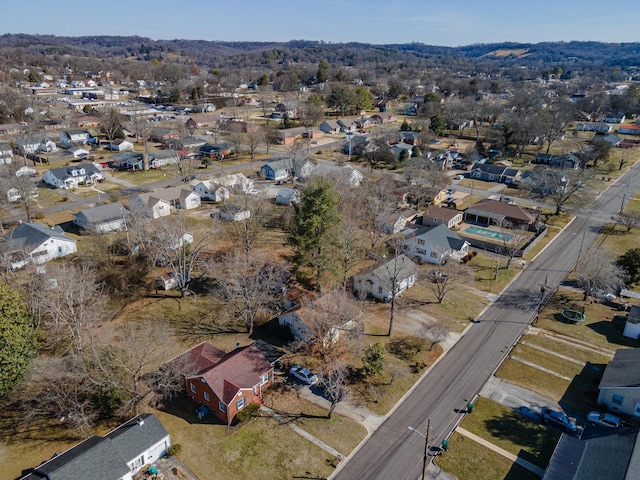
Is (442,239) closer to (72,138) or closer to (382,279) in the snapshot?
(382,279)

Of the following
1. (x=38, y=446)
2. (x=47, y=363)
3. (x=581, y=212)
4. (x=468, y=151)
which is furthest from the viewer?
(x=468, y=151)

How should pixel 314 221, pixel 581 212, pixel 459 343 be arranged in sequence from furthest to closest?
pixel 581 212 → pixel 314 221 → pixel 459 343

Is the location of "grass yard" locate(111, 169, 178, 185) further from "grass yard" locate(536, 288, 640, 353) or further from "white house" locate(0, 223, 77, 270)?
"grass yard" locate(536, 288, 640, 353)

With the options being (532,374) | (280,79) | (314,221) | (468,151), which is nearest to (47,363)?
(314,221)

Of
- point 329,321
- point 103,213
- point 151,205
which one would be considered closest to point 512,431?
point 329,321

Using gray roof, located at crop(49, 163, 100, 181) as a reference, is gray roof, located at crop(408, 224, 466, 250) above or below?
below

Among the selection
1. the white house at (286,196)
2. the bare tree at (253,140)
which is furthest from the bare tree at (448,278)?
the bare tree at (253,140)

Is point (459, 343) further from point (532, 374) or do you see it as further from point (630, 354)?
point (630, 354)

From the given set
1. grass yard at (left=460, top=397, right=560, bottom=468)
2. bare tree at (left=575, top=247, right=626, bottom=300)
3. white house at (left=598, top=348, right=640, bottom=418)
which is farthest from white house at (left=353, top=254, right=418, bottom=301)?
white house at (left=598, top=348, right=640, bottom=418)
